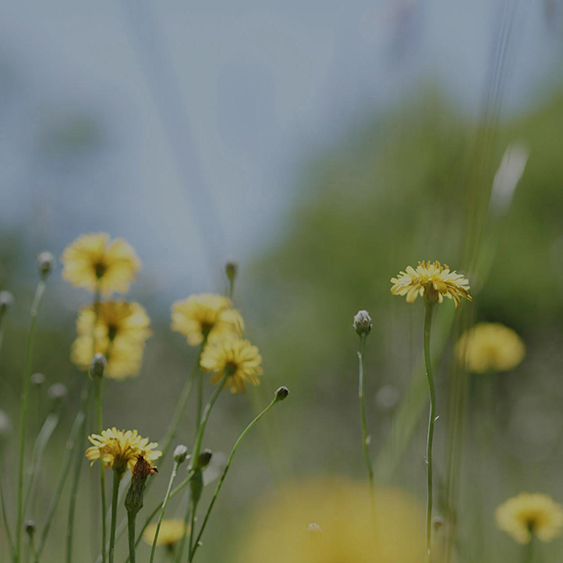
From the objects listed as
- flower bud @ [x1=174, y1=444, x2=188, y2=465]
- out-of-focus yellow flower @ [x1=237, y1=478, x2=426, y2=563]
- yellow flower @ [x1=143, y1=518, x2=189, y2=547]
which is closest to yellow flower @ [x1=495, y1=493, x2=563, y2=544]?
yellow flower @ [x1=143, y1=518, x2=189, y2=547]

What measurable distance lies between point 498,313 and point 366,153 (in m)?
4.30

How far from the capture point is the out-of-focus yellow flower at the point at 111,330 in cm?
111

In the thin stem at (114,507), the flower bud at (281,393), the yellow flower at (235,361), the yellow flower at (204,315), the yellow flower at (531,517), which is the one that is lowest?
the thin stem at (114,507)

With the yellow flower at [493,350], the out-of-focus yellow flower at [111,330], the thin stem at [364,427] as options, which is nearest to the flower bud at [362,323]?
the thin stem at [364,427]

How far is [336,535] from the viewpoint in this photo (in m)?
0.40

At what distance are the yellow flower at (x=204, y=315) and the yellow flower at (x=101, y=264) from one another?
0.17 metres

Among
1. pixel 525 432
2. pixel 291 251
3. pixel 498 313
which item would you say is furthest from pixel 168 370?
pixel 291 251

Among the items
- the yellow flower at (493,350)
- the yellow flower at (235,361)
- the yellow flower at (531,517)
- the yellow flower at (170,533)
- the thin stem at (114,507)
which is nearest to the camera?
the thin stem at (114,507)

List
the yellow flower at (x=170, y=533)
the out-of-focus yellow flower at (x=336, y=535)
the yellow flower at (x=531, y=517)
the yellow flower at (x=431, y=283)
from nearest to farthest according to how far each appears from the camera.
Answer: the out-of-focus yellow flower at (x=336, y=535), the yellow flower at (x=431, y=283), the yellow flower at (x=170, y=533), the yellow flower at (x=531, y=517)

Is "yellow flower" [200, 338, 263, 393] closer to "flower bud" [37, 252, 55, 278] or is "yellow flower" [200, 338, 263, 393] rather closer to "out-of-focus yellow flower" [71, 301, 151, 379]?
"out-of-focus yellow flower" [71, 301, 151, 379]

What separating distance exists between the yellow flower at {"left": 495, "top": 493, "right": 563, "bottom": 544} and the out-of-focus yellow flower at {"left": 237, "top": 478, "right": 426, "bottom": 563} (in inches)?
29.6

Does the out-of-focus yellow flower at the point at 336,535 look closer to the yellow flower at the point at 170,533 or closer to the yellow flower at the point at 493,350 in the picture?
the yellow flower at the point at 170,533

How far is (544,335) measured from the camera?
1057cm

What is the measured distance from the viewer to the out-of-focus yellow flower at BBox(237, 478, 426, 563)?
1.30 feet
